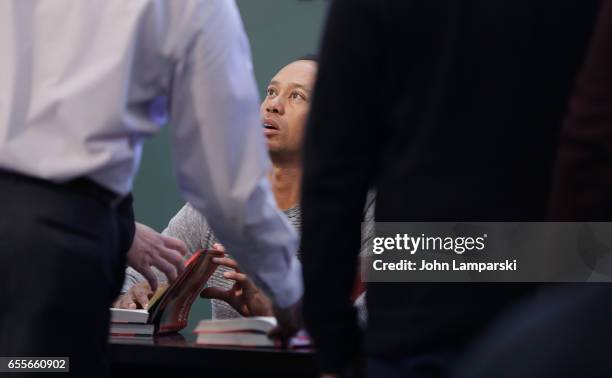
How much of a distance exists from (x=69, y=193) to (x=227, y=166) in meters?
0.26

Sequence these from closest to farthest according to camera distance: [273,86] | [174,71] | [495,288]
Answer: [495,288], [174,71], [273,86]

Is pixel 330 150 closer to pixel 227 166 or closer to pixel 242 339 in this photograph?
pixel 227 166

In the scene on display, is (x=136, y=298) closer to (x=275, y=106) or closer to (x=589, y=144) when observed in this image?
(x=275, y=106)

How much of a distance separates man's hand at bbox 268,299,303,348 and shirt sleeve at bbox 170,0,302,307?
53 mm

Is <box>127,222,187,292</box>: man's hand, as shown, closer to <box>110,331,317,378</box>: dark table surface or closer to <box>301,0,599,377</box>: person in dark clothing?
<box>110,331,317,378</box>: dark table surface

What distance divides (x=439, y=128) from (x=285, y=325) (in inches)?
23.1

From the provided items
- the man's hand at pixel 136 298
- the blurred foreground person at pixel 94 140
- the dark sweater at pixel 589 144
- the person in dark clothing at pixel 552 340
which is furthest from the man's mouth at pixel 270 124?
the person in dark clothing at pixel 552 340

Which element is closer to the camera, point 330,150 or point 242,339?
point 330,150

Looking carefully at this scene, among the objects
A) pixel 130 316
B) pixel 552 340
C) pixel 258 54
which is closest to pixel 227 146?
pixel 130 316

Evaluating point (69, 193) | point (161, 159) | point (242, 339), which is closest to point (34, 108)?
point (69, 193)

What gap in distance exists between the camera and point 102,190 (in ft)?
4.30

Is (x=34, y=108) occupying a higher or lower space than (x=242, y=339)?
higher

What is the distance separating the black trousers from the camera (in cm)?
124

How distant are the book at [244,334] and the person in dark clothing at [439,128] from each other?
1.48 feet
